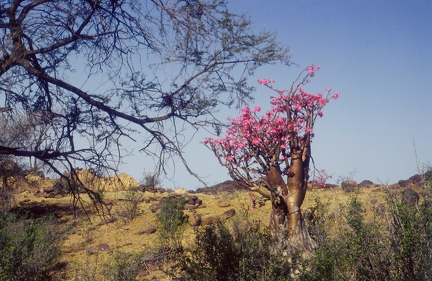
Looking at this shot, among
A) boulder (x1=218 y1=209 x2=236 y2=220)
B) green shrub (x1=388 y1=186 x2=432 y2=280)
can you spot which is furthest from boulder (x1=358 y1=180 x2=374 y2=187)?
green shrub (x1=388 y1=186 x2=432 y2=280)

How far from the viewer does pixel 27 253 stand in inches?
365

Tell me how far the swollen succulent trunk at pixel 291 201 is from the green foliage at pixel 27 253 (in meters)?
4.64

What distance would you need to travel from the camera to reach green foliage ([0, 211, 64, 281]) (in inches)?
327

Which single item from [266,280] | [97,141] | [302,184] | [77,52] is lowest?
[266,280]

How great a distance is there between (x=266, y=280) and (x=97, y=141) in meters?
2.96

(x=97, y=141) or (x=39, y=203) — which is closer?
(x=97, y=141)

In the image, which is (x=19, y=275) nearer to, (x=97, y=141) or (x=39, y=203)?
(x=97, y=141)

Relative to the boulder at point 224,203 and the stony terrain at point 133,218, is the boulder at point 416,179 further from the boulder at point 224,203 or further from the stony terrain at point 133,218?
the boulder at point 224,203

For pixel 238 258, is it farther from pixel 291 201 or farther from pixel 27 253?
pixel 27 253

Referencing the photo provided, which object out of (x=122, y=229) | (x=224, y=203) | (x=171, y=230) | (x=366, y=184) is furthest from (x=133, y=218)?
(x=366, y=184)

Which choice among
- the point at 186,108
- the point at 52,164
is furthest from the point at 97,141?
the point at 186,108

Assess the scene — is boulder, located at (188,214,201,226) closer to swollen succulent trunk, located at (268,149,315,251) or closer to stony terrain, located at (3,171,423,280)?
stony terrain, located at (3,171,423,280)

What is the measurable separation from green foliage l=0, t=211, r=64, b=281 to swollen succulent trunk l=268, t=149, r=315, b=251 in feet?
15.2

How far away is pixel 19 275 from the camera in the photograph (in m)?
8.70
